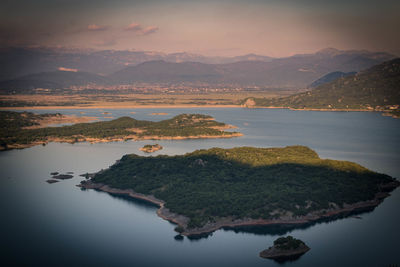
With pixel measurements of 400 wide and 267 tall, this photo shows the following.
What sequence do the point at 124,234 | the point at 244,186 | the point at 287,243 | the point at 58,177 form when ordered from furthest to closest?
the point at 58,177
the point at 244,186
the point at 124,234
the point at 287,243

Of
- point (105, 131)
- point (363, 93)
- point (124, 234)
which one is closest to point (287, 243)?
point (124, 234)

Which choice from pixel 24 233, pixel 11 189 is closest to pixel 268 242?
pixel 24 233

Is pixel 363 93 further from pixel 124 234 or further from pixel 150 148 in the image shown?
pixel 124 234

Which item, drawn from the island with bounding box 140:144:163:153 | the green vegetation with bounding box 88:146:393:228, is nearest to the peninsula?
the green vegetation with bounding box 88:146:393:228

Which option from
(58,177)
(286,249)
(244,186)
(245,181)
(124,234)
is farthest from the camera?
(58,177)

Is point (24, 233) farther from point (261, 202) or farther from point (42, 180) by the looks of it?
point (261, 202)

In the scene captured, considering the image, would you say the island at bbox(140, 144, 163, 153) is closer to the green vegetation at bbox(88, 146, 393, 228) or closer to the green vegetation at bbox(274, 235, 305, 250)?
the green vegetation at bbox(88, 146, 393, 228)
